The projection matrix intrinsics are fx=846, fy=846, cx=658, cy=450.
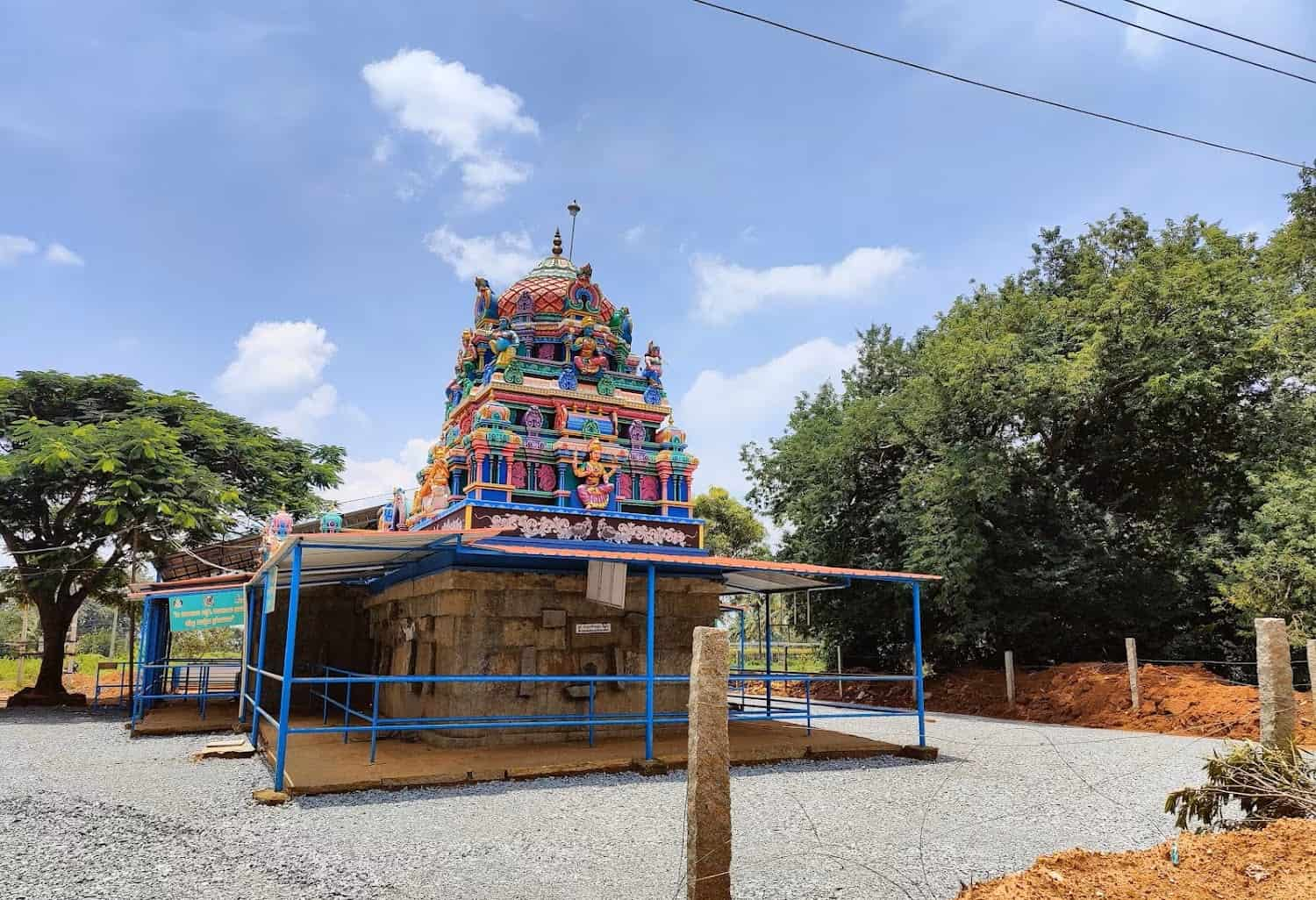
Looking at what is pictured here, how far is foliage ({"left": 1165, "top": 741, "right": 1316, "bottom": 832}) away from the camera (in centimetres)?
556

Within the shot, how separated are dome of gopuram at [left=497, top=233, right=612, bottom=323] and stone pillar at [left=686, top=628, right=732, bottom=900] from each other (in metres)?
13.9

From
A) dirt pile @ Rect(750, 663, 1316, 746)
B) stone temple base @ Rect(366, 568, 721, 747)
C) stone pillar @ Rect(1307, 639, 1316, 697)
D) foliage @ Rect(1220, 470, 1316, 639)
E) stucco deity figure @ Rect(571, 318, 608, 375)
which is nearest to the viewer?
stone temple base @ Rect(366, 568, 721, 747)

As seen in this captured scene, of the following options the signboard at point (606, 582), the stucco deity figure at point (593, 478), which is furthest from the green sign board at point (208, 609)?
the stucco deity figure at point (593, 478)

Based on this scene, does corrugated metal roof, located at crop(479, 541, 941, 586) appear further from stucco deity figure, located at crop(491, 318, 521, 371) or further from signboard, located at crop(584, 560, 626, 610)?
stucco deity figure, located at crop(491, 318, 521, 371)

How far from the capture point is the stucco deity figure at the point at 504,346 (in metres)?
15.9

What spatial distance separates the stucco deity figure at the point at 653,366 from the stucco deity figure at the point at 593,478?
2.60m

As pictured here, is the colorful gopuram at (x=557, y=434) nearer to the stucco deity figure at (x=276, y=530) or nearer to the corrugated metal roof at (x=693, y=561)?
the stucco deity figure at (x=276, y=530)

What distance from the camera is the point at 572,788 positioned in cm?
786

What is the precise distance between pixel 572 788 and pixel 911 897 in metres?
3.96

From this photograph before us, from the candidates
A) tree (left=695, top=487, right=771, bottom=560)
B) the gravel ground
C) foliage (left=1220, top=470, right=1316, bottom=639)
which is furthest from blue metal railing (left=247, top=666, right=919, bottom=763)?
tree (left=695, top=487, right=771, bottom=560)

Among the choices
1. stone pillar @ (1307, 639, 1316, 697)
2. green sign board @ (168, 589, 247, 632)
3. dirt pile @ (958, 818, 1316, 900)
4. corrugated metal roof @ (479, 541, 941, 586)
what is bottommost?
dirt pile @ (958, 818, 1316, 900)

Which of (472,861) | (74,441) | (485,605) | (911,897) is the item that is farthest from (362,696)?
(911,897)

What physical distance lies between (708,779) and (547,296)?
47.7ft

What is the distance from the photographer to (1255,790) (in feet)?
18.5
